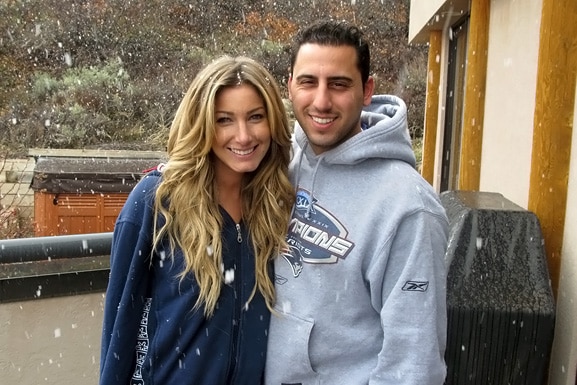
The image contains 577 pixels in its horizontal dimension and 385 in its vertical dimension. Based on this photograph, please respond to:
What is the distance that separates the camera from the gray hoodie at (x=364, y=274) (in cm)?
159

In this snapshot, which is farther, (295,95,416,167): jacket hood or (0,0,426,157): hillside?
(0,0,426,157): hillside

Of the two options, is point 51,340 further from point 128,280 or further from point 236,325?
point 236,325

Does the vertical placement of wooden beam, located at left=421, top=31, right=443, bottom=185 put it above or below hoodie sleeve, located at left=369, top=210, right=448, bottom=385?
above

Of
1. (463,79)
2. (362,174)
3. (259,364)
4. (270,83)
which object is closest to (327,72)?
(270,83)

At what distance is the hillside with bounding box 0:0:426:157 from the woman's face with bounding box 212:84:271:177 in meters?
16.4

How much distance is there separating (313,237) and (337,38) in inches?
22.8

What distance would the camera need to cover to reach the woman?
1.78m

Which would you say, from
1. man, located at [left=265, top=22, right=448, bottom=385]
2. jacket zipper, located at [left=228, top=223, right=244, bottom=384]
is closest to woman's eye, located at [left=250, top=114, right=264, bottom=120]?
man, located at [left=265, top=22, right=448, bottom=385]

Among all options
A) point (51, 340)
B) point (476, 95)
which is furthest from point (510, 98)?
point (51, 340)

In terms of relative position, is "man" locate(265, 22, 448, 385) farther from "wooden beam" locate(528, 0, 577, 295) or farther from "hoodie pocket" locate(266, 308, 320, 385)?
"wooden beam" locate(528, 0, 577, 295)

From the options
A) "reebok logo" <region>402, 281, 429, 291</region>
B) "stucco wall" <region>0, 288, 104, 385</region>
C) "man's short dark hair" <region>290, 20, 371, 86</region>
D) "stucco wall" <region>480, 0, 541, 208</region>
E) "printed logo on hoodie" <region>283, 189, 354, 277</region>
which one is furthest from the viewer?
"stucco wall" <region>480, 0, 541, 208</region>

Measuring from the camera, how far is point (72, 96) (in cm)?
2017

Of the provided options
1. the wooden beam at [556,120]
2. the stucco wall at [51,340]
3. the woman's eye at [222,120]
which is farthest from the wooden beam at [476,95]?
the woman's eye at [222,120]

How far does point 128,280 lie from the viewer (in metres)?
1.79
